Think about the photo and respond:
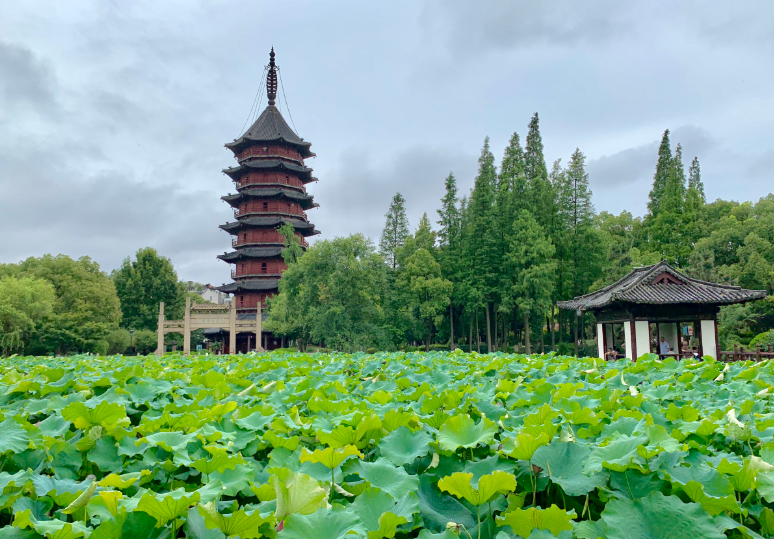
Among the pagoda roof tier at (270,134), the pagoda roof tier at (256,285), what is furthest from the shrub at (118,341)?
the pagoda roof tier at (270,134)

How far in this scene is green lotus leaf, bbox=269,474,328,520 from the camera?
95 centimetres

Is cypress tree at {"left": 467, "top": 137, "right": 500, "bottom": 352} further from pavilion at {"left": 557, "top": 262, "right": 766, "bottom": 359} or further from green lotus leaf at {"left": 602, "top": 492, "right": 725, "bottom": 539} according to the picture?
green lotus leaf at {"left": 602, "top": 492, "right": 725, "bottom": 539}

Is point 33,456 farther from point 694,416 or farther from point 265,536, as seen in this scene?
point 694,416

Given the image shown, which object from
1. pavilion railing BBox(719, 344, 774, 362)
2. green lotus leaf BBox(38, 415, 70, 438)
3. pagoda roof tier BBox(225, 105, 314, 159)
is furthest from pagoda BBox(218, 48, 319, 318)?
green lotus leaf BBox(38, 415, 70, 438)

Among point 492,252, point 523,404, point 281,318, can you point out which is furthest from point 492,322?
point 523,404

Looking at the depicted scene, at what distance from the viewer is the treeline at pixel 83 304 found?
84.8 ft

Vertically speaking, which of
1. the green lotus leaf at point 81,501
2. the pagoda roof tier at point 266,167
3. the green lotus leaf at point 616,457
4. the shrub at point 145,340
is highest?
the pagoda roof tier at point 266,167

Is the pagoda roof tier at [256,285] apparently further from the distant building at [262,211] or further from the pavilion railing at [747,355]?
the pavilion railing at [747,355]

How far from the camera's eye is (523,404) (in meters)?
2.04

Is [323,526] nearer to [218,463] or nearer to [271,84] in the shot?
[218,463]

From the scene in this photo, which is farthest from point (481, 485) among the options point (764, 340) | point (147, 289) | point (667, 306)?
point (147, 289)

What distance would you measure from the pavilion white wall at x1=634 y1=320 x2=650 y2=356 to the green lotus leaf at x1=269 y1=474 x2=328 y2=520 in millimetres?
16631

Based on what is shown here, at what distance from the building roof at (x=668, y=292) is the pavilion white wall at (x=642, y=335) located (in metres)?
0.86

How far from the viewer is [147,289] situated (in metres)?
38.2
